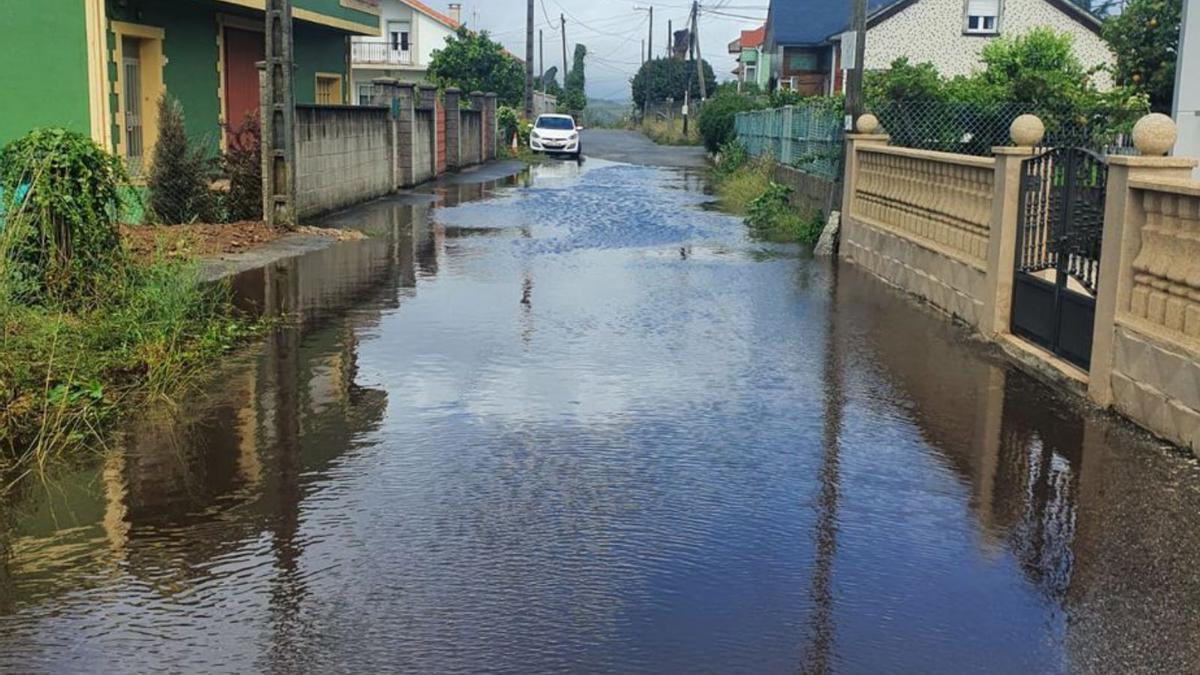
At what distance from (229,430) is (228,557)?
7.50 ft

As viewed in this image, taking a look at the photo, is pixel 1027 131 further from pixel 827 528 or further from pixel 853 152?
pixel 853 152

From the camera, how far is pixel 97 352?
870 centimetres

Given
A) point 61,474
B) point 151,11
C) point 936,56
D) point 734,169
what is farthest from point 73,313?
point 936,56

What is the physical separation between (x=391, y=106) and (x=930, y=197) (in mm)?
16336

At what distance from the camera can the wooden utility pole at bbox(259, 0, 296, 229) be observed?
1828 cm

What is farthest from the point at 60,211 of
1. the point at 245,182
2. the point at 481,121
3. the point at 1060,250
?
the point at 481,121

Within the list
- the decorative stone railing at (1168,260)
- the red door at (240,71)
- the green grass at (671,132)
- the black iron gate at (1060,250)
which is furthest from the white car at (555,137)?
the decorative stone railing at (1168,260)

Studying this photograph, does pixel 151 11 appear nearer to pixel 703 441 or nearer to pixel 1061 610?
pixel 703 441

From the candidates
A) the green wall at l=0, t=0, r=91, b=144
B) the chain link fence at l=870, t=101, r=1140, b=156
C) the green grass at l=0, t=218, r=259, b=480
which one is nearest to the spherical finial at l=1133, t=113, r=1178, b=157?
the green grass at l=0, t=218, r=259, b=480

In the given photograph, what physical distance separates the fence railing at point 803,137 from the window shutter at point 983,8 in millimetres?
21329

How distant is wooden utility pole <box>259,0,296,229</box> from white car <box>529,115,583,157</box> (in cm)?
3183

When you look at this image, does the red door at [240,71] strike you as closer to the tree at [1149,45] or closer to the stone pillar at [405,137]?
the stone pillar at [405,137]

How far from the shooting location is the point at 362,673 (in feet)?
14.3

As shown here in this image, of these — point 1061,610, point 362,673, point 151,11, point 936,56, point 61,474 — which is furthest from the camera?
point 936,56
